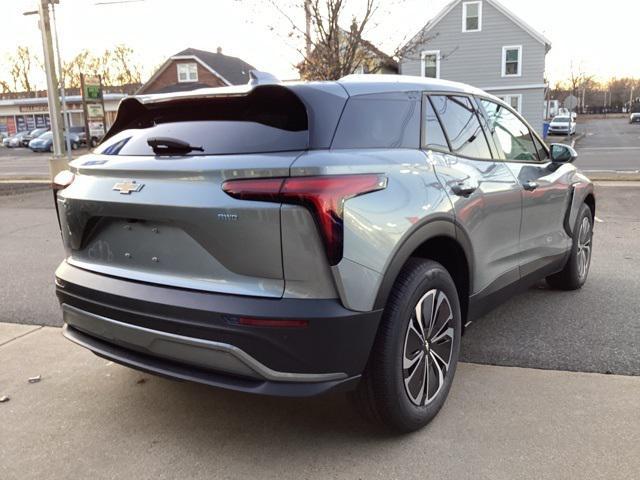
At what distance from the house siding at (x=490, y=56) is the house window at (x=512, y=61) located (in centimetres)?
17

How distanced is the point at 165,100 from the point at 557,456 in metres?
2.57

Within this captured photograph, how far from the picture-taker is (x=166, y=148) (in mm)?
2662

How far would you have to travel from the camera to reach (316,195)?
227 cm

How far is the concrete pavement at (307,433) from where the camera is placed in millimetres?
2611

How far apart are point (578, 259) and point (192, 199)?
12.5ft

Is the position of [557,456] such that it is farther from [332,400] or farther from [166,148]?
[166,148]

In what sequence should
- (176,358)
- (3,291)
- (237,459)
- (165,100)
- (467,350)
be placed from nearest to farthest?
(176,358) < (237,459) < (165,100) < (467,350) < (3,291)

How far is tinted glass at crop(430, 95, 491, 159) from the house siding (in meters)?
28.1

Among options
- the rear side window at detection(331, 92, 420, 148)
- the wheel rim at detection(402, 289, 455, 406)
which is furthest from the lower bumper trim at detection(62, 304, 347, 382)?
the rear side window at detection(331, 92, 420, 148)

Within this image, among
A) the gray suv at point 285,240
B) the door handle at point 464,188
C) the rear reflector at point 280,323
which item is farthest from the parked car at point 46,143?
the rear reflector at point 280,323

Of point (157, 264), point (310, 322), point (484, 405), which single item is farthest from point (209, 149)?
point (484, 405)

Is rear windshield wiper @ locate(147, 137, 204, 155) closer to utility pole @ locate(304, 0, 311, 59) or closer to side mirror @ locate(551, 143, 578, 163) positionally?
side mirror @ locate(551, 143, 578, 163)

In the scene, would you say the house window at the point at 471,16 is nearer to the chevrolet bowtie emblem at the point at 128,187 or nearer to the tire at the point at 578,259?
the tire at the point at 578,259

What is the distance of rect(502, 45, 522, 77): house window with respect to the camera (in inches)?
1209
